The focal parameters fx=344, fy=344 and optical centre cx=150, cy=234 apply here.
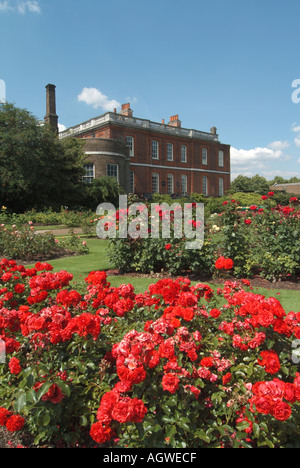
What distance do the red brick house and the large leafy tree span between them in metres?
3.58

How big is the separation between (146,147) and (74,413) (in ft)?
115

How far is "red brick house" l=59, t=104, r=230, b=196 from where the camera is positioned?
27062 mm

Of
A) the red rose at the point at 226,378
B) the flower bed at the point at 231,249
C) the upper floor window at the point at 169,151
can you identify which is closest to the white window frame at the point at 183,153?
the upper floor window at the point at 169,151

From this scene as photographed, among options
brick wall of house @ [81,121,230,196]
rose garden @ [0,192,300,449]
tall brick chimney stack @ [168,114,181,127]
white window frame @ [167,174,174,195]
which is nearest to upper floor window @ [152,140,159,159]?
brick wall of house @ [81,121,230,196]

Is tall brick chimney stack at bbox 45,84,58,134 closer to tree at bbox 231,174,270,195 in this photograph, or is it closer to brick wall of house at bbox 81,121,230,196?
brick wall of house at bbox 81,121,230,196

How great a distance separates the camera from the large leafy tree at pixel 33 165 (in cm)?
2009

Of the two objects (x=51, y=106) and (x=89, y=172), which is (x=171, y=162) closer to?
(x=89, y=172)

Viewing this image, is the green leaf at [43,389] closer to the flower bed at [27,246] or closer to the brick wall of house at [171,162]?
the flower bed at [27,246]

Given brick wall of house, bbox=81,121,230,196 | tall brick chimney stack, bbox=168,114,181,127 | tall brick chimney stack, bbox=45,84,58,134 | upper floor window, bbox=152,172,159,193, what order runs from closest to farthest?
tall brick chimney stack, bbox=45,84,58,134 → brick wall of house, bbox=81,121,230,196 → upper floor window, bbox=152,172,159,193 → tall brick chimney stack, bbox=168,114,181,127

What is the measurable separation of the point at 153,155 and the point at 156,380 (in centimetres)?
3567

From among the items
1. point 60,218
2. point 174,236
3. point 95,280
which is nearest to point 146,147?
point 60,218

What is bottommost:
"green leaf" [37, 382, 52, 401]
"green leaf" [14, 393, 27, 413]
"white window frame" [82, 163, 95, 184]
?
"green leaf" [14, 393, 27, 413]

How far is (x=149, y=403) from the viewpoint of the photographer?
6.20 feet
